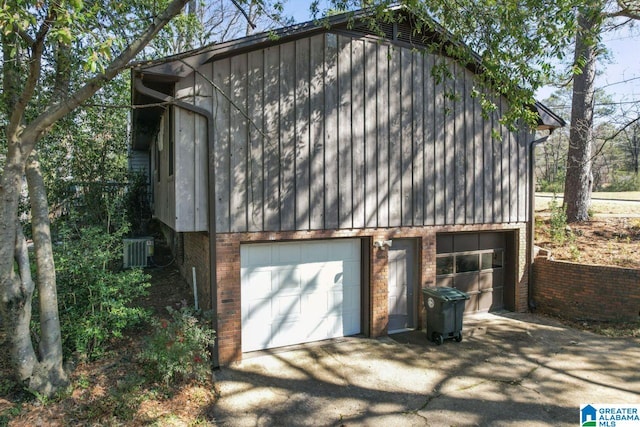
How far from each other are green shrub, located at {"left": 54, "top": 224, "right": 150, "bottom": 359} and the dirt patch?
9817 millimetres

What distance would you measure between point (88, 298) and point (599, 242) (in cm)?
1223

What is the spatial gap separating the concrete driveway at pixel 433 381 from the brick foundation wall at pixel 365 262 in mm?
447

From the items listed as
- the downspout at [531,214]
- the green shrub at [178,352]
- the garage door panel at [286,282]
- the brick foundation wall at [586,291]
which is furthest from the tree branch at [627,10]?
the green shrub at [178,352]

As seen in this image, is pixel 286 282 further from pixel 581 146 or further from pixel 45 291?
pixel 581 146

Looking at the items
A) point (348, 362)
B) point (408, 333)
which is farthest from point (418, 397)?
point (408, 333)

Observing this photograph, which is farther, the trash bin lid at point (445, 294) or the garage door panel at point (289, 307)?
the trash bin lid at point (445, 294)

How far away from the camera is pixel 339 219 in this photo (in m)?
7.68

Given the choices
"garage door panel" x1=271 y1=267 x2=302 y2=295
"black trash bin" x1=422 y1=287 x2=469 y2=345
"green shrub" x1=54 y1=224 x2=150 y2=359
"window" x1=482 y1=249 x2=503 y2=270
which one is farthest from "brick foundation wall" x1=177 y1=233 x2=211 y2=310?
"window" x1=482 y1=249 x2=503 y2=270

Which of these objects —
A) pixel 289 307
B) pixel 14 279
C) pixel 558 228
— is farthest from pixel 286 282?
pixel 558 228

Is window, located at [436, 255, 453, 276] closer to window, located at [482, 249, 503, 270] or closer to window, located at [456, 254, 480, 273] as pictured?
window, located at [456, 254, 480, 273]

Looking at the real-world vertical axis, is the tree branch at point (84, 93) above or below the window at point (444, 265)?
above

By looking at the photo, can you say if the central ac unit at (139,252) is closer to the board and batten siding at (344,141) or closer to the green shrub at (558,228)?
the board and batten siding at (344,141)

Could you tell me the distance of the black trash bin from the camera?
787cm

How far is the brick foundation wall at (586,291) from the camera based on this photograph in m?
8.68
